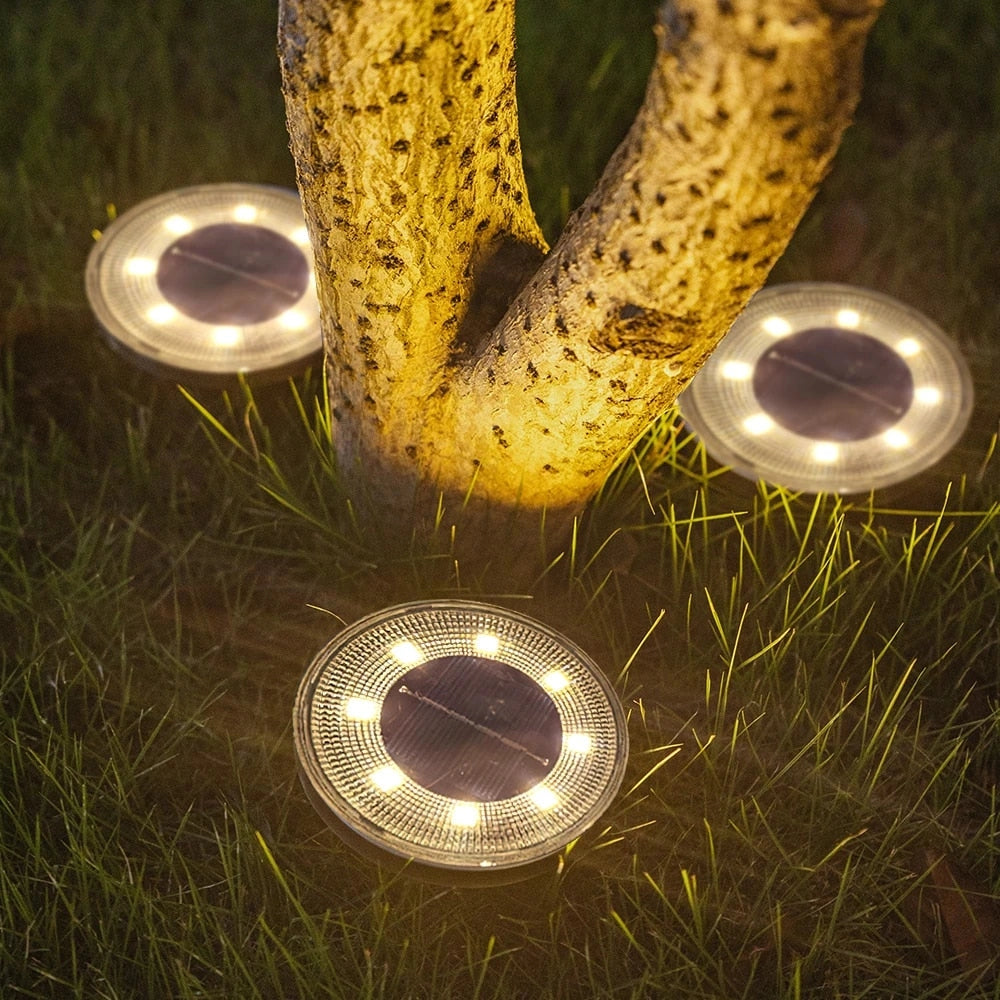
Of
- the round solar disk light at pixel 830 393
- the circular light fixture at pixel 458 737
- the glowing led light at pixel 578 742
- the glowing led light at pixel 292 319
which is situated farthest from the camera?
the glowing led light at pixel 292 319

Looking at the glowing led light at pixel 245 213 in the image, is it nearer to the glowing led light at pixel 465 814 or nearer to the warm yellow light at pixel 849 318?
the warm yellow light at pixel 849 318

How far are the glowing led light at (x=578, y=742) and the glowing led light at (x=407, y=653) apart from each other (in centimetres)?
24

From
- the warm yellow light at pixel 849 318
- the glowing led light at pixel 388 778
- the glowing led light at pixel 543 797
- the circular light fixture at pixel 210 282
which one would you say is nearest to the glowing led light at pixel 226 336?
the circular light fixture at pixel 210 282

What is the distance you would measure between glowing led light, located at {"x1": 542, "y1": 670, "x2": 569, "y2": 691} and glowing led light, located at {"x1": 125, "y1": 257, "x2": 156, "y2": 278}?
3.68ft

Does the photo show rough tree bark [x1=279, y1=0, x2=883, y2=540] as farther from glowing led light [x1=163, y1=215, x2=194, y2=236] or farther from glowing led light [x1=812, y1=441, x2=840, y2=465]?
glowing led light [x1=163, y1=215, x2=194, y2=236]

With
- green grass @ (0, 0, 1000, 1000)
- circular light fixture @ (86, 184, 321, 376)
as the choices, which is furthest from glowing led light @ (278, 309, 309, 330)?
green grass @ (0, 0, 1000, 1000)

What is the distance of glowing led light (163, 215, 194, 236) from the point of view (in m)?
2.35

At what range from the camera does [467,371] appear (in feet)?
5.82

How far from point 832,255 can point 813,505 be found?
0.81 m

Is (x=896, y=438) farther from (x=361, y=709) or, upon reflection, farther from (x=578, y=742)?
(x=361, y=709)

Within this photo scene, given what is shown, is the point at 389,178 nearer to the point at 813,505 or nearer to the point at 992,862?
the point at 813,505

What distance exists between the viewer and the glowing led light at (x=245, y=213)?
240 cm

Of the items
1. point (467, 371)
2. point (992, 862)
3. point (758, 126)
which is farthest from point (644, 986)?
point (758, 126)

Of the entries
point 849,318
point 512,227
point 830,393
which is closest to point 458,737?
point 512,227
